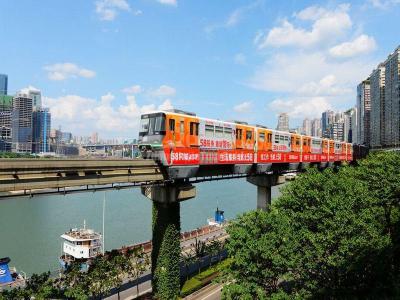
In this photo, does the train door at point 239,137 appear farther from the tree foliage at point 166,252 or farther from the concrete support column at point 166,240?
the tree foliage at point 166,252

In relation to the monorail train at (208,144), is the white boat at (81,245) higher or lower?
lower

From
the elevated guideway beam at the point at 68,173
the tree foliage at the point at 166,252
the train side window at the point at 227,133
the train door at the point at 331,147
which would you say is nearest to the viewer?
the elevated guideway beam at the point at 68,173

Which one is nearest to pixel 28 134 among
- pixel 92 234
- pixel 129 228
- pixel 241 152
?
pixel 129 228

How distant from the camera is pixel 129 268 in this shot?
2630cm

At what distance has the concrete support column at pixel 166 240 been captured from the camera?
25.0m

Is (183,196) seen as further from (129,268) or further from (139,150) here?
(129,268)

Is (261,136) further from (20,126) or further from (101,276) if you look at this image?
(20,126)

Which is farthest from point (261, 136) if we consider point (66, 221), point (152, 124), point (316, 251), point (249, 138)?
point (66, 221)

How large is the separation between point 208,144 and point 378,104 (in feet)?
442

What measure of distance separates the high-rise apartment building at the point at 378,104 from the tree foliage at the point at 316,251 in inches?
5234

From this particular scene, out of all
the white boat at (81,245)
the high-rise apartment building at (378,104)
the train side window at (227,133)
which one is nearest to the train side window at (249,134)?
the train side window at (227,133)

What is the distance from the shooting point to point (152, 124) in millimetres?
24281

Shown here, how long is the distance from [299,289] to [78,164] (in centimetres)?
1443

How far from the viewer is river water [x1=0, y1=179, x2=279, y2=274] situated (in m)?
43.1
